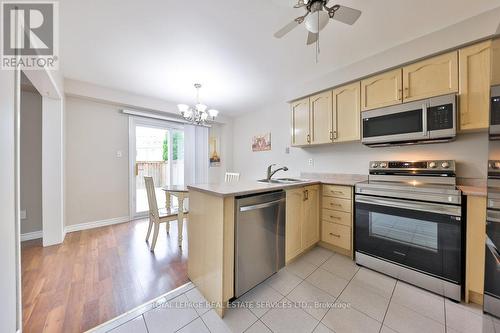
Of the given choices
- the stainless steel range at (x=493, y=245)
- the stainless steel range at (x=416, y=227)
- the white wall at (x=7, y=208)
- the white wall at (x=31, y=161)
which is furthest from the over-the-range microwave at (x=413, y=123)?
the white wall at (x=31, y=161)

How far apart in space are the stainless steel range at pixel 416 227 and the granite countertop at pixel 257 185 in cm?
39

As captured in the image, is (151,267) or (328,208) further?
(328,208)

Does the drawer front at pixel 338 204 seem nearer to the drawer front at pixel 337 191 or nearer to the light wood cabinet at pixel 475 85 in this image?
the drawer front at pixel 337 191

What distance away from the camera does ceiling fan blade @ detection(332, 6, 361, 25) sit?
114 cm

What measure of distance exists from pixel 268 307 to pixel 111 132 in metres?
3.69

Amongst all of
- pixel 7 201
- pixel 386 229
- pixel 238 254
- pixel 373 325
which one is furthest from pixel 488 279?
pixel 7 201

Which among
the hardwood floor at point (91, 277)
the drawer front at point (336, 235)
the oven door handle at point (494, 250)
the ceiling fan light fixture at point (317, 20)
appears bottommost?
the hardwood floor at point (91, 277)

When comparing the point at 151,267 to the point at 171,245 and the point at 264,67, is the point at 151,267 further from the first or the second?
the point at 264,67

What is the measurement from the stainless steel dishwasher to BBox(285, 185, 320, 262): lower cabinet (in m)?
0.19

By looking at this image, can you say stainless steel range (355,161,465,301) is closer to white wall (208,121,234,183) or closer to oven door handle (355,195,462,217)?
oven door handle (355,195,462,217)

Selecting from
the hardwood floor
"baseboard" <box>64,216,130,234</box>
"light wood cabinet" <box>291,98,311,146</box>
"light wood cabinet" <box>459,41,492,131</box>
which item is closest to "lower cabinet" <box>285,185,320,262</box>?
"light wood cabinet" <box>291,98,311,146</box>

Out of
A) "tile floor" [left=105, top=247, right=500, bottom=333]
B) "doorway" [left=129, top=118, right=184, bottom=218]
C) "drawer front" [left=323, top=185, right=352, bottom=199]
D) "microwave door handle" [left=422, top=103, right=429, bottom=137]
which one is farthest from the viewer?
"doorway" [left=129, top=118, right=184, bottom=218]

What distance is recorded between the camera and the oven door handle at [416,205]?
1508 millimetres

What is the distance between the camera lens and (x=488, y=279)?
2.65ft
